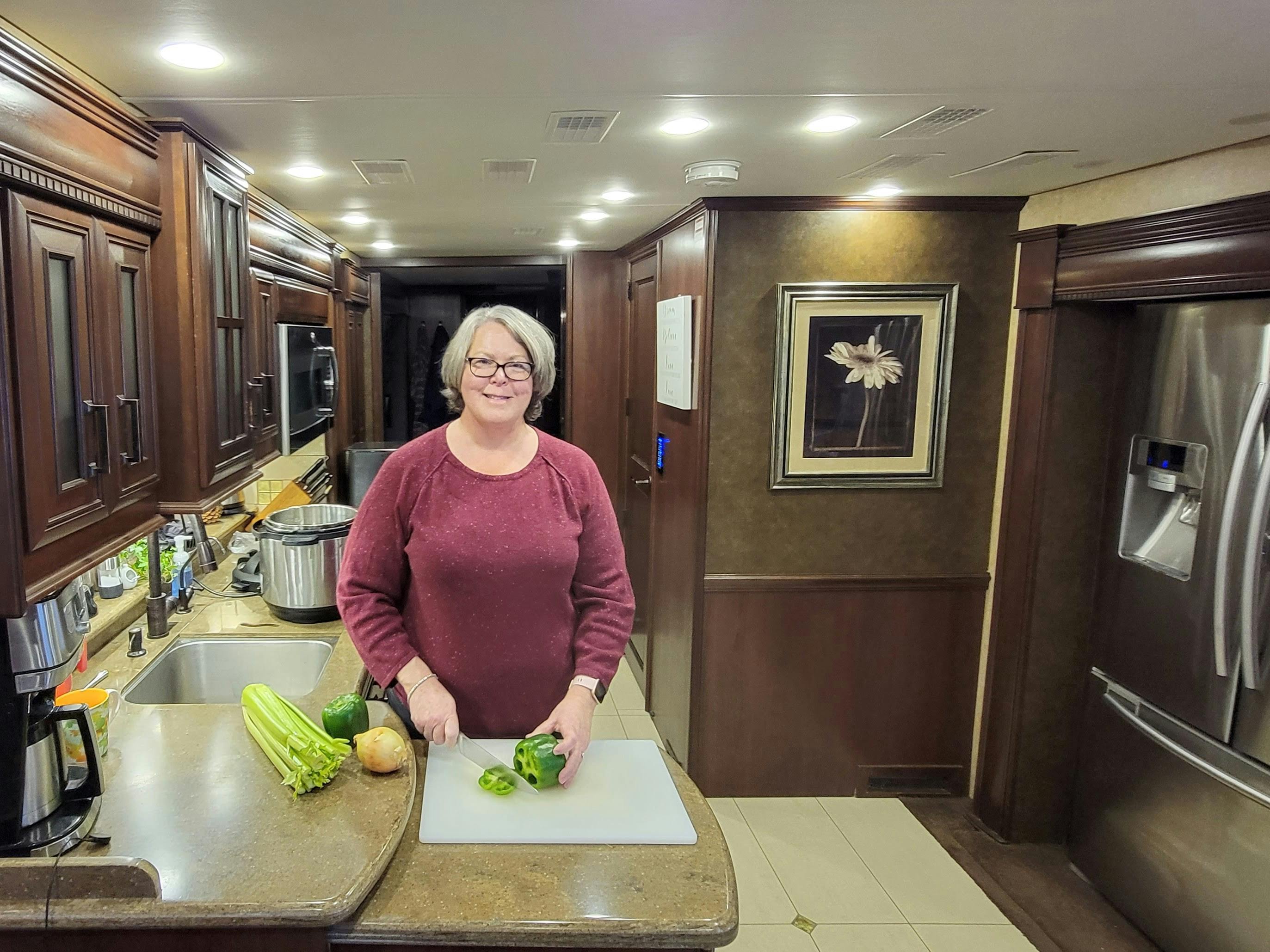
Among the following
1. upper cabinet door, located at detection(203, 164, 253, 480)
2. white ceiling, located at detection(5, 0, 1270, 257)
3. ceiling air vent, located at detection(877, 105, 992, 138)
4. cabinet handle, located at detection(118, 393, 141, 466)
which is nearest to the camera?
white ceiling, located at detection(5, 0, 1270, 257)

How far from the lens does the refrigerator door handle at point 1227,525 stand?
1985mm

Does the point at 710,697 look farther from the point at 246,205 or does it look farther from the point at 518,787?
the point at 246,205

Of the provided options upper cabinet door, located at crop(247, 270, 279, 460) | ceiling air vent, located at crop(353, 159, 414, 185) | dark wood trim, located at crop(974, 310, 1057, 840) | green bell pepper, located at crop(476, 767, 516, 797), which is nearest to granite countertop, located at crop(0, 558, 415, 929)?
green bell pepper, located at crop(476, 767, 516, 797)

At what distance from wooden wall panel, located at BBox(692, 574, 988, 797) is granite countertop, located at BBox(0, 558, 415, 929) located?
1581 millimetres

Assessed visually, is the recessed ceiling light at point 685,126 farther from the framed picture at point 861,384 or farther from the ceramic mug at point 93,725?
the ceramic mug at point 93,725

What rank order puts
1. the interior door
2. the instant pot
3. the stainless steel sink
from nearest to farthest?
the stainless steel sink → the instant pot → the interior door

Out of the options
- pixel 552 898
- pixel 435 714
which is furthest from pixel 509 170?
pixel 552 898

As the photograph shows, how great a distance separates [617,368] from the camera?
458cm

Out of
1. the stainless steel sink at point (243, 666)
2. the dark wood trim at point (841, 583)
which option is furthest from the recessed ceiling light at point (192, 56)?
the dark wood trim at point (841, 583)

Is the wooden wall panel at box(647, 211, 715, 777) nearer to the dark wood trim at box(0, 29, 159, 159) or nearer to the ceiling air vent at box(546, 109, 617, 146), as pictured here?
the ceiling air vent at box(546, 109, 617, 146)

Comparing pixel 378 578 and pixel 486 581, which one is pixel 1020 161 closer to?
pixel 486 581

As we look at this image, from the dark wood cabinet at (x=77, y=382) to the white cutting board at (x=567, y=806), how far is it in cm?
68

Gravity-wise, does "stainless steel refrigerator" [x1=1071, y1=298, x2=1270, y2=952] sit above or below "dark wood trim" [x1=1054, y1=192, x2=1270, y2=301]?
below

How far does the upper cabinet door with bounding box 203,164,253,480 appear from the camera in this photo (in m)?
1.87
